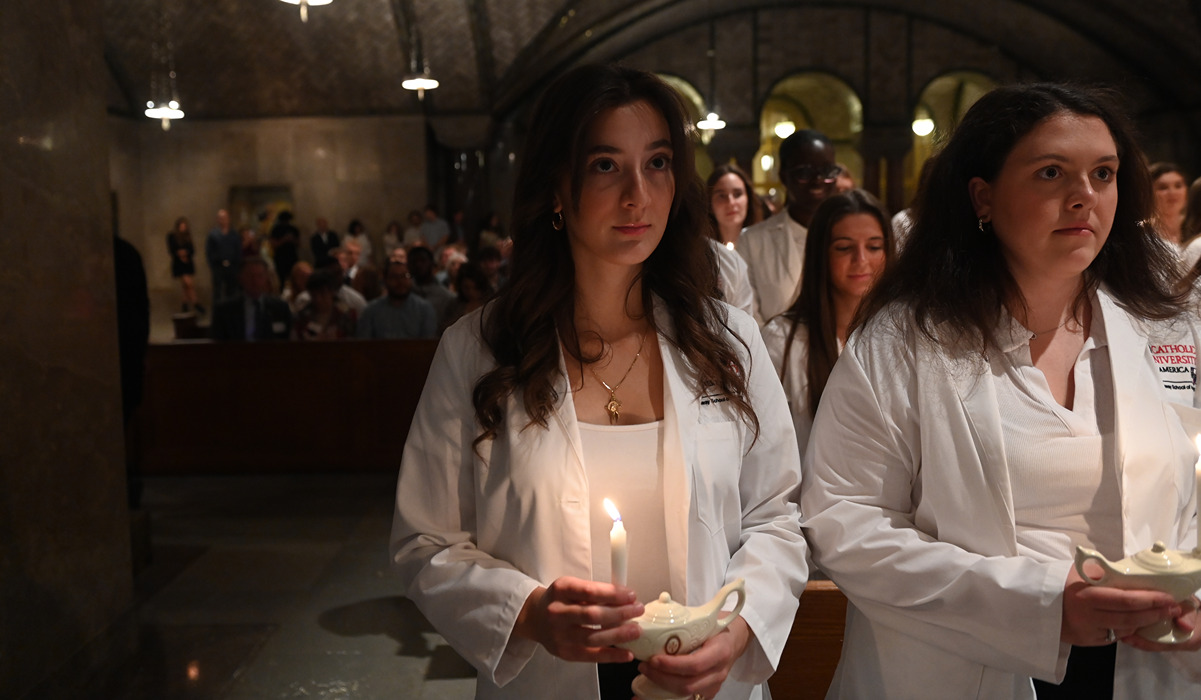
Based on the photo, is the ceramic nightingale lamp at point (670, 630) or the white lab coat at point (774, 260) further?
the white lab coat at point (774, 260)

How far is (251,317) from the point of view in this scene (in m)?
8.40

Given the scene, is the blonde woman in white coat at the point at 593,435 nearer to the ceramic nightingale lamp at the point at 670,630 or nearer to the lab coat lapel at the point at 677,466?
the lab coat lapel at the point at 677,466

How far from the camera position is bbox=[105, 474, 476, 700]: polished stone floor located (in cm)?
418

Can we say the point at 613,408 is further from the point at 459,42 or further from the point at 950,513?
the point at 459,42

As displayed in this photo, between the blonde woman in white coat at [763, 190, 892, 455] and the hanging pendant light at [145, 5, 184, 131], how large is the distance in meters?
16.2

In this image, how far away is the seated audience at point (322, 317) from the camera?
8.55m

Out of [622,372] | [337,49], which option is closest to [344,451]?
[622,372]

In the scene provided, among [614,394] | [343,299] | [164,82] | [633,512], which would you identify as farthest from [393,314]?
[164,82]

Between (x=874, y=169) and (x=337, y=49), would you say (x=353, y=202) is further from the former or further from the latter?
Result: (x=874, y=169)

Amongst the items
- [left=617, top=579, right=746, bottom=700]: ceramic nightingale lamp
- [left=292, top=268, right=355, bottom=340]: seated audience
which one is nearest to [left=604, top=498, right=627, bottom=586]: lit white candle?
[left=617, top=579, right=746, bottom=700]: ceramic nightingale lamp

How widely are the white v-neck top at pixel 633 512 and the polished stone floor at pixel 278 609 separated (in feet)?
7.75

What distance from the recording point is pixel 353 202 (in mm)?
19500

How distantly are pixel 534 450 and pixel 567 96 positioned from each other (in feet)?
2.27

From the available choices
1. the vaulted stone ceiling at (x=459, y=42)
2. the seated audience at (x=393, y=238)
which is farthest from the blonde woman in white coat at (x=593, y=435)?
the seated audience at (x=393, y=238)
